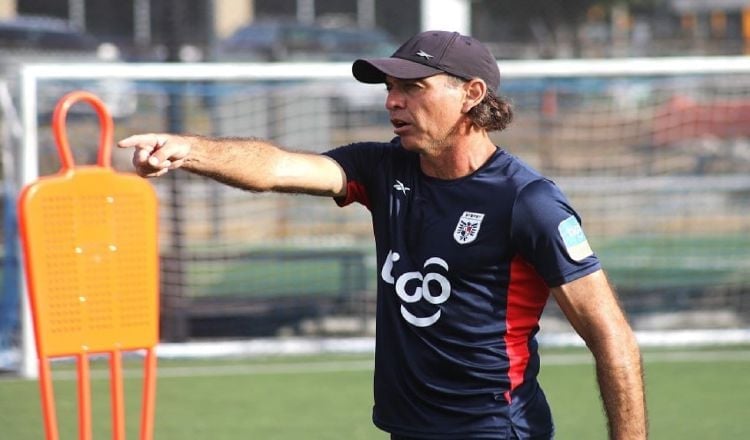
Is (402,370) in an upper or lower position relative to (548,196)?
lower

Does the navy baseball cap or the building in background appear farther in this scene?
the building in background

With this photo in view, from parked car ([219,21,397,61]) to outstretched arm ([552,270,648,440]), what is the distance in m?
14.2

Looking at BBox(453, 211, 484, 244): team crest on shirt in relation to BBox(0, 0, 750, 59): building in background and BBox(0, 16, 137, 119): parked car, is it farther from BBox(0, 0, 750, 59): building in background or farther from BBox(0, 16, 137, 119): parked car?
BBox(0, 16, 137, 119): parked car

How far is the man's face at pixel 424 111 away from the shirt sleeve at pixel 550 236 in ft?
0.97

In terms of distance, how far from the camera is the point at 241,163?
3.97m

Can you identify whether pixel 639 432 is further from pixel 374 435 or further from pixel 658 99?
pixel 658 99

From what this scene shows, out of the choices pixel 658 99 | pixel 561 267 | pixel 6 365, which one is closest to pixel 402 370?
pixel 561 267

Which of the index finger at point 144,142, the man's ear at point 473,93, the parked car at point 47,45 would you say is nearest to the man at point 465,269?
the man's ear at point 473,93

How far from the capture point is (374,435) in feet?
23.0

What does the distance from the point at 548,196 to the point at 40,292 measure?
1416 mm

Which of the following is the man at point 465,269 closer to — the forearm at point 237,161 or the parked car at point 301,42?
the forearm at point 237,161

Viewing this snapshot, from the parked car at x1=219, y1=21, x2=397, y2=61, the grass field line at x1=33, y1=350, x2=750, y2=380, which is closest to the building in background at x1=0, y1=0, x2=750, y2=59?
the parked car at x1=219, y1=21, x2=397, y2=61

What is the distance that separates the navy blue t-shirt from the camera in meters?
3.80

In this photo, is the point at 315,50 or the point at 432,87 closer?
the point at 432,87
